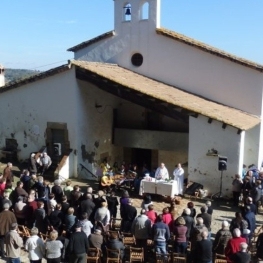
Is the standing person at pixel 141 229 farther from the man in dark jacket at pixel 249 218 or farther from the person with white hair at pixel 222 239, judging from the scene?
the man in dark jacket at pixel 249 218

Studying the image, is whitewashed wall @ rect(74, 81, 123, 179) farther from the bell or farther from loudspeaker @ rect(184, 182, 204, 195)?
the bell

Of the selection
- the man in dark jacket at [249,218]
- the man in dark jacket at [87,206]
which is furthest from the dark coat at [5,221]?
the man in dark jacket at [249,218]

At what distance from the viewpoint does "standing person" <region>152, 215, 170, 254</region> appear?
406 inches

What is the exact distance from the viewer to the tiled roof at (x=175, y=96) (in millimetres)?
16844

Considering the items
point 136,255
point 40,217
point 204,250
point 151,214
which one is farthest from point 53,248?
point 204,250

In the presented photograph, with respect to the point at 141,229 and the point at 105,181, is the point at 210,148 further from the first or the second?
the point at 141,229

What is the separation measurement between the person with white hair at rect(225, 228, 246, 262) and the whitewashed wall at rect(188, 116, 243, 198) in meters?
7.25

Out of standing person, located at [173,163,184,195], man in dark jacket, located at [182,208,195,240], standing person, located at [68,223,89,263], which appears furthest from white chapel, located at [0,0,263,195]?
standing person, located at [68,223,89,263]

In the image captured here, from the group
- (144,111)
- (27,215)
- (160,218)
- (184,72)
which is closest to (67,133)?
(144,111)

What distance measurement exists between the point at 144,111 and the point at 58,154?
215 inches

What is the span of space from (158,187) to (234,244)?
6.68 metres

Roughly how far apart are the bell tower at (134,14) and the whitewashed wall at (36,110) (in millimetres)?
5241

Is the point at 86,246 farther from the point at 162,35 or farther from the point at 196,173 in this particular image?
the point at 162,35

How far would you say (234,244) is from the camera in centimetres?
943
